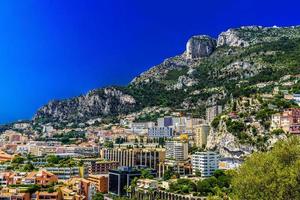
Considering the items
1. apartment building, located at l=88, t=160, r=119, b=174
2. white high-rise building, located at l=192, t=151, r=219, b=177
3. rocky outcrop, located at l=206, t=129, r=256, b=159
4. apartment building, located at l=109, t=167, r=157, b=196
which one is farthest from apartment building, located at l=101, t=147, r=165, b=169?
white high-rise building, located at l=192, t=151, r=219, b=177

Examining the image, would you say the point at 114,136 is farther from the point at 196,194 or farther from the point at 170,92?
the point at 196,194

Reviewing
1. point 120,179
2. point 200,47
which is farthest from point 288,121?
point 200,47

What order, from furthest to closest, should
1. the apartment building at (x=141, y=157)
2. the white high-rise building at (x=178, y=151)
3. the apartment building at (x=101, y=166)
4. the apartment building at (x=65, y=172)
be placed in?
the white high-rise building at (x=178, y=151) < the apartment building at (x=141, y=157) < the apartment building at (x=101, y=166) < the apartment building at (x=65, y=172)

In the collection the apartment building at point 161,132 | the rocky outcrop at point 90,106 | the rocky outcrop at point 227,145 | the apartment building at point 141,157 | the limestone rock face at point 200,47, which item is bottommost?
the apartment building at point 141,157

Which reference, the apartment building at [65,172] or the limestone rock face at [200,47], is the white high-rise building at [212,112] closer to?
the apartment building at [65,172]

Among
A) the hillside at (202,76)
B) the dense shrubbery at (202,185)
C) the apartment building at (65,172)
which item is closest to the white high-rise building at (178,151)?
the apartment building at (65,172)

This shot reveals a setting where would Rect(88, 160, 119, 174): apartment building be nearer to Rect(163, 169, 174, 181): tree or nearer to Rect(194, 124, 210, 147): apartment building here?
Rect(163, 169, 174, 181): tree
